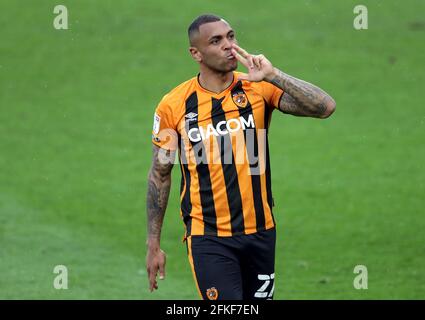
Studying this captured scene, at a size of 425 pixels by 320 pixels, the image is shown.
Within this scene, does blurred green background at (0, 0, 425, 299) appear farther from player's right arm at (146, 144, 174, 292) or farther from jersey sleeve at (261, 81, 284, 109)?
jersey sleeve at (261, 81, 284, 109)

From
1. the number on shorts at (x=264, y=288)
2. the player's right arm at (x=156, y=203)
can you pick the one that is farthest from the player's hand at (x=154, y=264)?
the number on shorts at (x=264, y=288)

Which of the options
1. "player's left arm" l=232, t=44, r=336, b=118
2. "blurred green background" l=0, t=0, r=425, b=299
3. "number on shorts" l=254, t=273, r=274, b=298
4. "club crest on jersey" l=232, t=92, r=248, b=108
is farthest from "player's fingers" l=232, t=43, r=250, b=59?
"blurred green background" l=0, t=0, r=425, b=299

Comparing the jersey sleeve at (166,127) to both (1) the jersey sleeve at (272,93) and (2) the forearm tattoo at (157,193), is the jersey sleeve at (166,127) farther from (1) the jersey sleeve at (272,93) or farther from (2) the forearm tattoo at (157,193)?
(1) the jersey sleeve at (272,93)

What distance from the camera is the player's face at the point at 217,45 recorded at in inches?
323

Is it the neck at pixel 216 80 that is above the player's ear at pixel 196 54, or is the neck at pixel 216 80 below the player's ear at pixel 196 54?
below

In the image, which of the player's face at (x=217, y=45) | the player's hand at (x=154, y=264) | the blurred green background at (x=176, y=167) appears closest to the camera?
the player's face at (x=217, y=45)

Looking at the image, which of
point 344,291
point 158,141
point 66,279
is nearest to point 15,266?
point 66,279

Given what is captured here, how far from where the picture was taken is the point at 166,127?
27.7 feet

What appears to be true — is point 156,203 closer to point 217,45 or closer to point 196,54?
point 196,54

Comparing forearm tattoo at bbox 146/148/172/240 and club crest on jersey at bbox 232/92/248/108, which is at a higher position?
club crest on jersey at bbox 232/92/248/108

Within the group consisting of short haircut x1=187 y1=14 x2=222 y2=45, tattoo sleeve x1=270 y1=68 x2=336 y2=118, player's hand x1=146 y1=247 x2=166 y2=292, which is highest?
short haircut x1=187 y1=14 x2=222 y2=45

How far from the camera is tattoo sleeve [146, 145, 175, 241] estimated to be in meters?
8.52

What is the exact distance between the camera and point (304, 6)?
26.1 m
